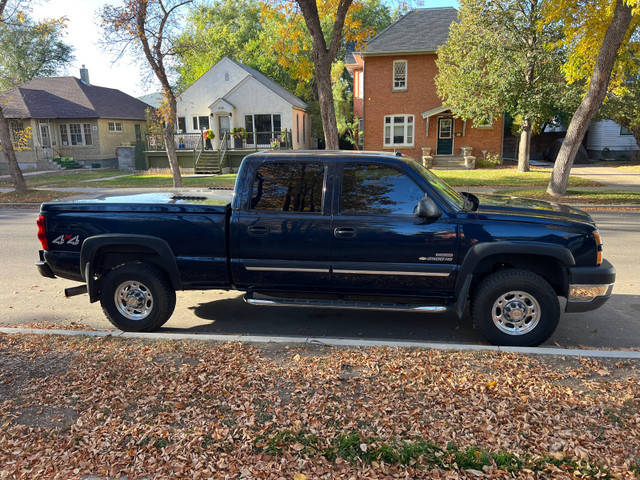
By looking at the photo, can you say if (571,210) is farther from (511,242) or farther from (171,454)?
(171,454)

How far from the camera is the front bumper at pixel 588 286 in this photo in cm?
465

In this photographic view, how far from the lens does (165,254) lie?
5.12 m

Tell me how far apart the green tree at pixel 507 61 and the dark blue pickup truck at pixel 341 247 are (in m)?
17.5

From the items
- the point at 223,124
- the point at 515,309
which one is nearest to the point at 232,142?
the point at 223,124

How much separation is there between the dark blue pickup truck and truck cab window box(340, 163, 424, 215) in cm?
1

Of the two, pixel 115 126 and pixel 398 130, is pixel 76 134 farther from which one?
pixel 398 130

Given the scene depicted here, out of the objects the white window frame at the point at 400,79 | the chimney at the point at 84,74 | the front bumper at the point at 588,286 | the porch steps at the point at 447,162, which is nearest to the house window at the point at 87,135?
the chimney at the point at 84,74

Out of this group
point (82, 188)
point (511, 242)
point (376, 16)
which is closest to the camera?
point (511, 242)

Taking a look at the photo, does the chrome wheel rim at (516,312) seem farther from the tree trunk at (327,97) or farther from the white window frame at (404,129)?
the white window frame at (404,129)

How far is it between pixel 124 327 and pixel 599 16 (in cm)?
1503

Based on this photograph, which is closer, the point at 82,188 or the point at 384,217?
the point at 384,217

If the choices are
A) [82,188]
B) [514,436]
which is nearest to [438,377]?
[514,436]

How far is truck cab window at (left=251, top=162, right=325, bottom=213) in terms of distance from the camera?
199 inches

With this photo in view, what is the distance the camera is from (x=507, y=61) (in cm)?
2116
